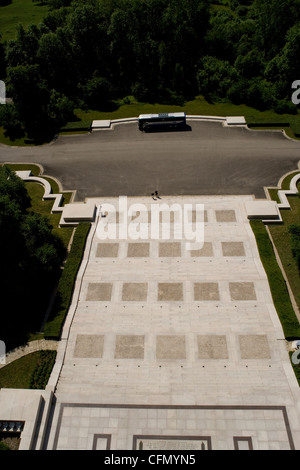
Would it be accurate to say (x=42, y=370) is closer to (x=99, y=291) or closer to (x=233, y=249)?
(x=99, y=291)

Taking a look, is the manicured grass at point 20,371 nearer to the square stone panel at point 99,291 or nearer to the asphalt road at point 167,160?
the square stone panel at point 99,291

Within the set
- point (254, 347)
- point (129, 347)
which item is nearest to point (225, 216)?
point (254, 347)

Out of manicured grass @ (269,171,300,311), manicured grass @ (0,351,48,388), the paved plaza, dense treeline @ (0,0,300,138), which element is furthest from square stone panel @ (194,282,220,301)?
dense treeline @ (0,0,300,138)

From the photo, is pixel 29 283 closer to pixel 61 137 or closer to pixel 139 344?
pixel 139 344

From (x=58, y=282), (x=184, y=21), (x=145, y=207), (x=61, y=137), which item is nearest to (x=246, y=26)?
(x=184, y=21)

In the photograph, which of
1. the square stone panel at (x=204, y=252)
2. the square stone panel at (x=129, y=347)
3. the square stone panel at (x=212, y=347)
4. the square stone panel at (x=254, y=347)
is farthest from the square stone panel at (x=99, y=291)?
the square stone panel at (x=254, y=347)

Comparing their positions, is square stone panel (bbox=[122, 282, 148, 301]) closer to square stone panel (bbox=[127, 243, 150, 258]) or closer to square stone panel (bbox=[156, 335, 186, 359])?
square stone panel (bbox=[127, 243, 150, 258])
